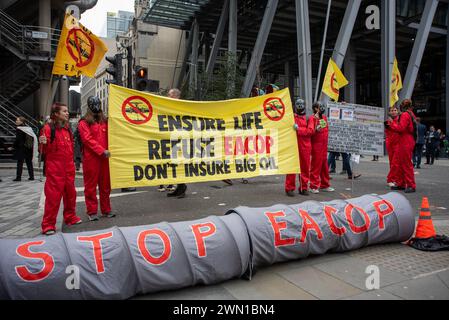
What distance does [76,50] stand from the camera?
22.4ft

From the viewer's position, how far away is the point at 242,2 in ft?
106

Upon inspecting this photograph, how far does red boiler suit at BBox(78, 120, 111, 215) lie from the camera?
5.97 meters

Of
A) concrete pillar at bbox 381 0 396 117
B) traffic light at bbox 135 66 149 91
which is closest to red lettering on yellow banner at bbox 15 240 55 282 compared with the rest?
traffic light at bbox 135 66 149 91

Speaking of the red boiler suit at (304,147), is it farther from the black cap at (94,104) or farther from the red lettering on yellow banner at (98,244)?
the red lettering on yellow banner at (98,244)

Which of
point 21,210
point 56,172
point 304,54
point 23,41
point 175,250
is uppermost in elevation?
point 23,41

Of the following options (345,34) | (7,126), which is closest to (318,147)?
(345,34)

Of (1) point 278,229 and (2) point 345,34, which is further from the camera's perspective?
(2) point 345,34

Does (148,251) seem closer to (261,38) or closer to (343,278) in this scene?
(343,278)

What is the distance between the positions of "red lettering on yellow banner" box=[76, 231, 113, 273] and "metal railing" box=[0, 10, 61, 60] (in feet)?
65.9

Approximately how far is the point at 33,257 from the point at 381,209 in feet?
12.7

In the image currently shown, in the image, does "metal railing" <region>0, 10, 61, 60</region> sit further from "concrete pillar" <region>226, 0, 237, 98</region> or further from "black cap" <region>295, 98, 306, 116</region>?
"black cap" <region>295, 98, 306, 116</region>
